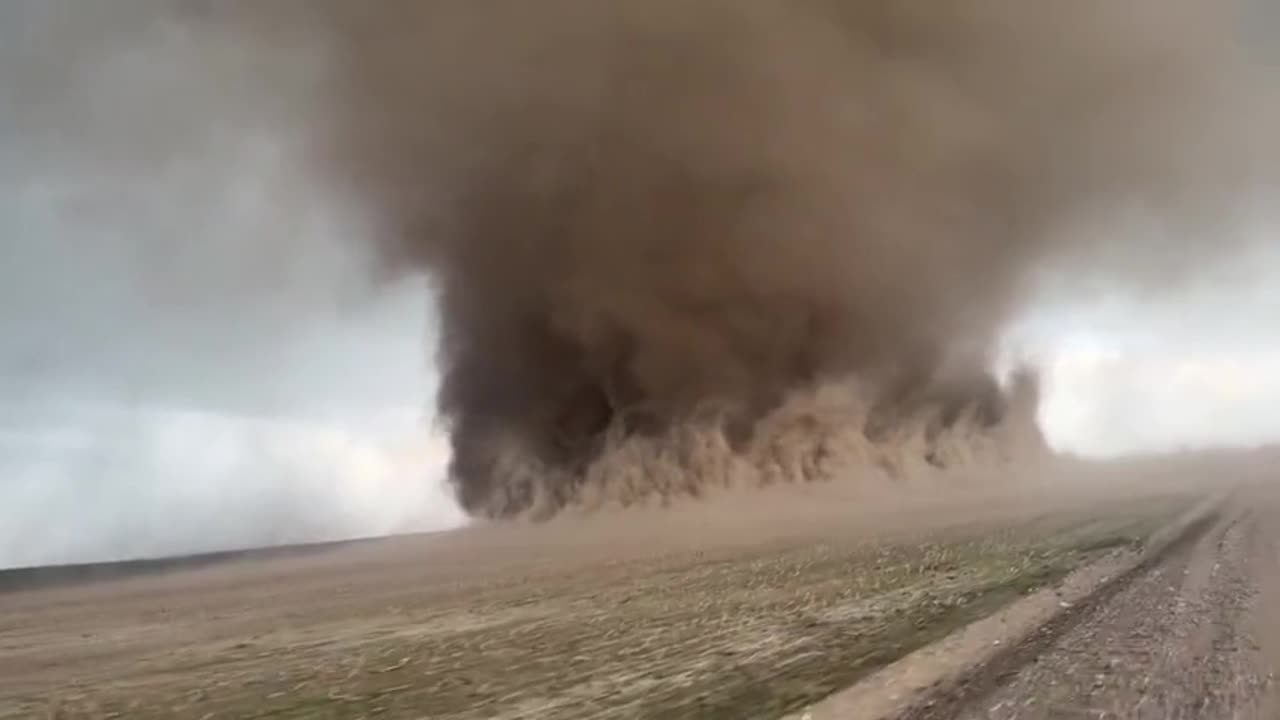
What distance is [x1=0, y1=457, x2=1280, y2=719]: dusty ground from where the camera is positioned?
9594 millimetres

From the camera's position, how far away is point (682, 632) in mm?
13688

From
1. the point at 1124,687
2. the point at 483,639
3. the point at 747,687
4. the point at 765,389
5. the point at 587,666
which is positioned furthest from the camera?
the point at 765,389

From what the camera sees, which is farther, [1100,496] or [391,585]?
[1100,496]

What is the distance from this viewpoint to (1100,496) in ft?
134

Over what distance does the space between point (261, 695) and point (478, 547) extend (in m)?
27.5

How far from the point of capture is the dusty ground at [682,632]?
959 centimetres

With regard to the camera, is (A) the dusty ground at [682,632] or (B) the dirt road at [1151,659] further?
(A) the dusty ground at [682,632]

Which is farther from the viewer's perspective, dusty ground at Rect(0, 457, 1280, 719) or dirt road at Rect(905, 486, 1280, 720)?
dusty ground at Rect(0, 457, 1280, 719)

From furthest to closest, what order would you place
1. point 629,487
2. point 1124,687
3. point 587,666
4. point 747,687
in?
point 629,487 < point 587,666 < point 747,687 < point 1124,687

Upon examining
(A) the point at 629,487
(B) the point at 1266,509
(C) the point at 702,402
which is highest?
(C) the point at 702,402

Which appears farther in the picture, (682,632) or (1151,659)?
(682,632)

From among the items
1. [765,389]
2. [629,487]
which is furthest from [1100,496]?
[629,487]

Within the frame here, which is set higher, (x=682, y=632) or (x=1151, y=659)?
(x=682, y=632)

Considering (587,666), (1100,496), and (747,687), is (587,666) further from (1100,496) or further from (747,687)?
(1100,496)
